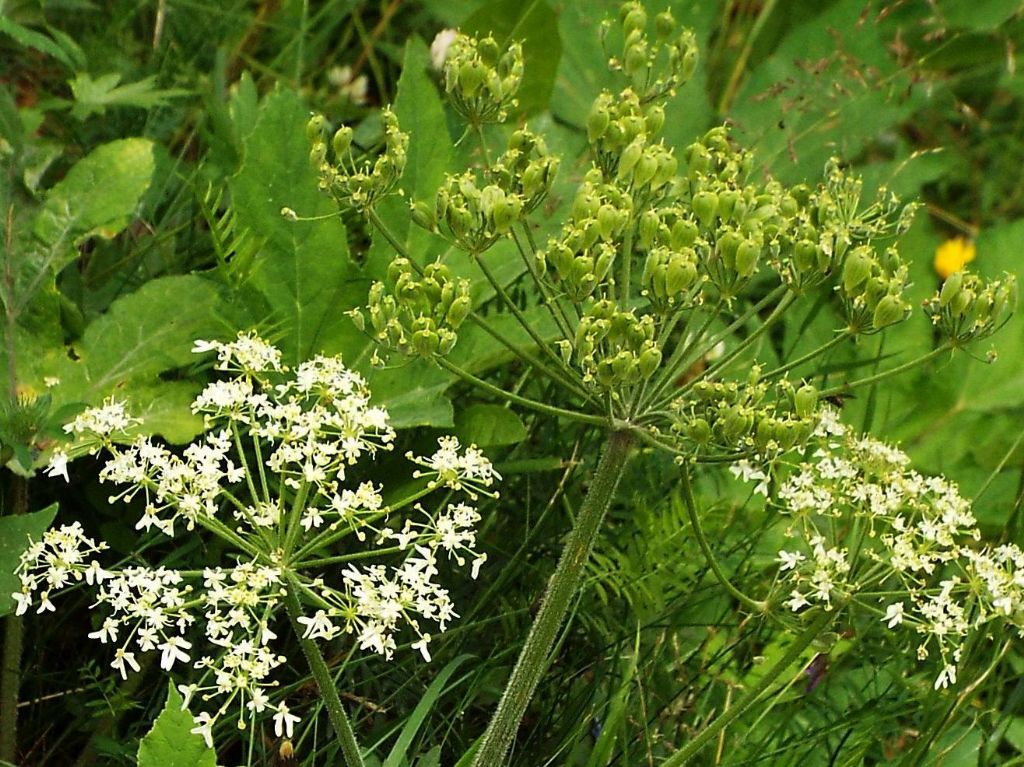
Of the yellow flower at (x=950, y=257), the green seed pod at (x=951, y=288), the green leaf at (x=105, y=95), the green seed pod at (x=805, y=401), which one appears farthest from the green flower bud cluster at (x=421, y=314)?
the yellow flower at (x=950, y=257)

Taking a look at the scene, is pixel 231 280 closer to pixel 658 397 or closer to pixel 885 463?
pixel 658 397

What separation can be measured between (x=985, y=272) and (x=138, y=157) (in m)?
2.41

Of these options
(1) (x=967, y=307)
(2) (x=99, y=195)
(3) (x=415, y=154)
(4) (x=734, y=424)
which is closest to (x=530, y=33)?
(3) (x=415, y=154)

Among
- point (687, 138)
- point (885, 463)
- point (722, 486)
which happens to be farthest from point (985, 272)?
point (885, 463)

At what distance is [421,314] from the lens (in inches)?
77.4

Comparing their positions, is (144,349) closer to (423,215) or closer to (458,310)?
(423,215)

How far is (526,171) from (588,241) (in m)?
0.17

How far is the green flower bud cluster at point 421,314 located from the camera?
1916mm

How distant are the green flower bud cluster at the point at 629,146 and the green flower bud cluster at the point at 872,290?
31 cm

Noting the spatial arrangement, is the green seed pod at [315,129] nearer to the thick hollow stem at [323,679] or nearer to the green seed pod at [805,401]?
the thick hollow stem at [323,679]

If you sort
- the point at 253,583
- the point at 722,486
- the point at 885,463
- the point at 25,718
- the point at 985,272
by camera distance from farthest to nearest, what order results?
the point at 985,272 → the point at 722,486 → the point at 25,718 → the point at 885,463 → the point at 253,583

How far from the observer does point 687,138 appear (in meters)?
3.88

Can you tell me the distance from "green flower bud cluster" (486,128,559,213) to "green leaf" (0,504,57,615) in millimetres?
853

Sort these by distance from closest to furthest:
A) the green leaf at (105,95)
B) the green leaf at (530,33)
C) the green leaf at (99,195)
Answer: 1. the green leaf at (99,195)
2. the green leaf at (105,95)
3. the green leaf at (530,33)
